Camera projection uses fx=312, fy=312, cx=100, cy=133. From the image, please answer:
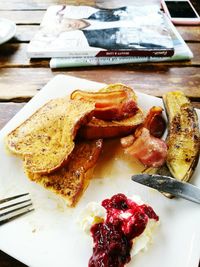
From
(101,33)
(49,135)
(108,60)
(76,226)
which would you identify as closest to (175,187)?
(76,226)

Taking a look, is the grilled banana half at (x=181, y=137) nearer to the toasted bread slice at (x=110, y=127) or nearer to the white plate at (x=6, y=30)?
the toasted bread slice at (x=110, y=127)

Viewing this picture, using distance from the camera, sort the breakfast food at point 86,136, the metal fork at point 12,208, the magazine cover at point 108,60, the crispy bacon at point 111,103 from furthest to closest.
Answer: the magazine cover at point 108,60 → the crispy bacon at point 111,103 → the breakfast food at point 86,136 → the metal fork at point 12,208

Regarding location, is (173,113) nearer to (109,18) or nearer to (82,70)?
(82,70)

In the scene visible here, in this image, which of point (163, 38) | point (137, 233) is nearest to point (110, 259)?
point (137, 233)

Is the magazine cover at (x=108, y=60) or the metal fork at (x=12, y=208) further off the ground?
the magazine cover at (x=108, y=60)

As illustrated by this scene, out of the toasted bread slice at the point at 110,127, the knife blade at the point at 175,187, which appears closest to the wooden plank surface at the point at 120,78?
the toasted bread slice at the point at 110,127

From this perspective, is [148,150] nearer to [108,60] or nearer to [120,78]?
[120,78]

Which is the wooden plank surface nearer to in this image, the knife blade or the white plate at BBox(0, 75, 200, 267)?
the white plate at BBox(0, 75, 200, 267)

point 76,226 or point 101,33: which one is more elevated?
point 101,33
